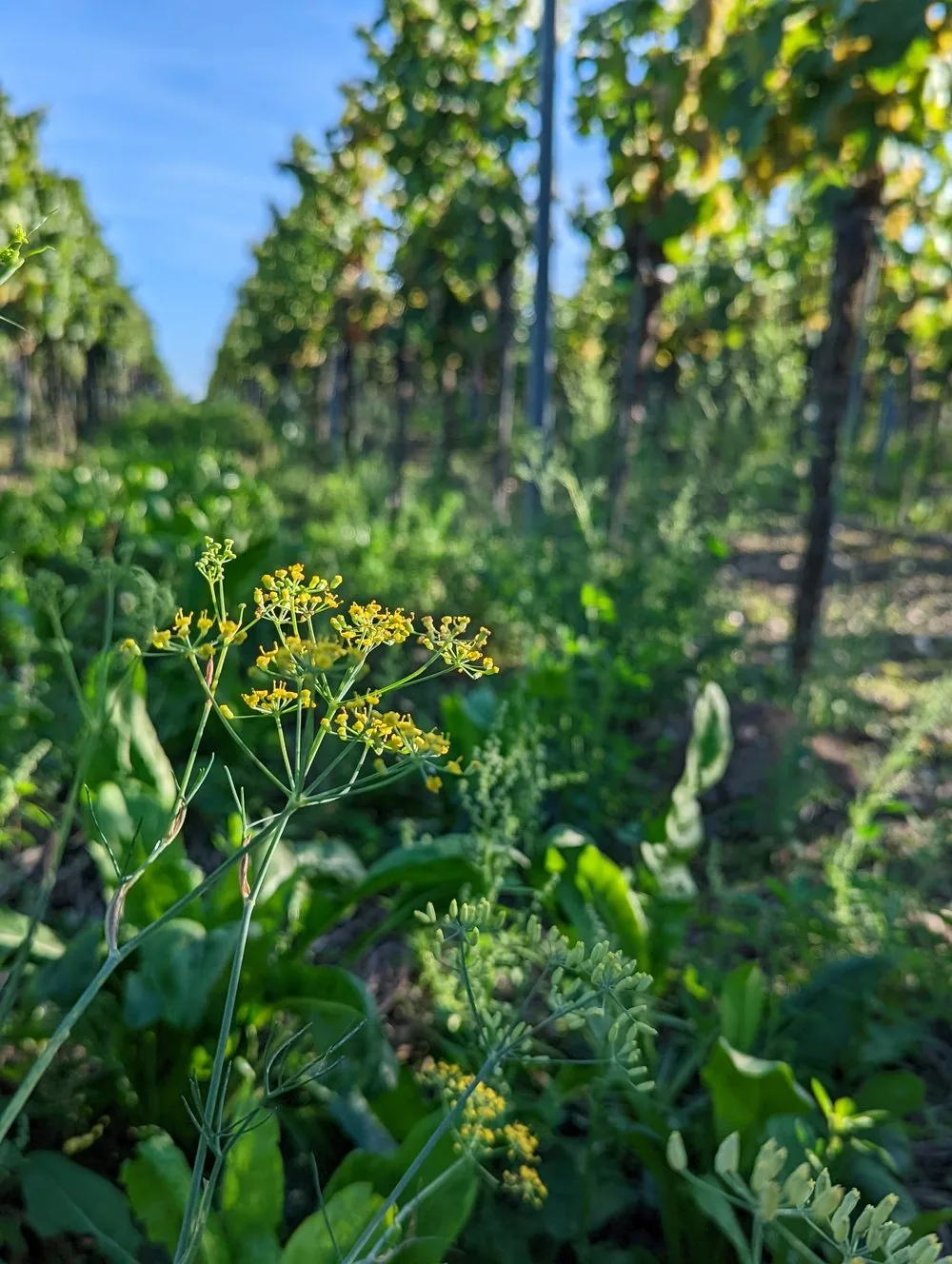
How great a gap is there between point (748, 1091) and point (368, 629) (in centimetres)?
116

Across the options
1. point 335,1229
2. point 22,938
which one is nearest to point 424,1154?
point 335,1229

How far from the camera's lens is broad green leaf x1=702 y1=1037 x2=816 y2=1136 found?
156cm

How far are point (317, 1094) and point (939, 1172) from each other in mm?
1239

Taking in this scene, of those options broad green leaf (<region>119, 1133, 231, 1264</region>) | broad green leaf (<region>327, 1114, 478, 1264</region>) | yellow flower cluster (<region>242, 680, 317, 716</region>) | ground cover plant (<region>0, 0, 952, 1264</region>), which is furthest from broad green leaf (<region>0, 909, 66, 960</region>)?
yellow flower cluster (<region>242, 680, 317, 716</region>)

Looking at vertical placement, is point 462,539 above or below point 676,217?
below

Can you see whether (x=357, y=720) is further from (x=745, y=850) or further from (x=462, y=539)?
(x=462, y=539)

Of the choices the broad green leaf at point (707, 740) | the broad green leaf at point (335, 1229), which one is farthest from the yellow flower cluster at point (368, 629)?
the broad green leaf at point (707, 740)

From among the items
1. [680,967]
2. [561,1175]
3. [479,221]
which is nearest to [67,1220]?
[561,1175]

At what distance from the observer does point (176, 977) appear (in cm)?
169

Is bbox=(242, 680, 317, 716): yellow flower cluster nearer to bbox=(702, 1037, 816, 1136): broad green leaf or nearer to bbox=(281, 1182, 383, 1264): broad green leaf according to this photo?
bbox=(281, 1182, 383, 1264): broad green leaf

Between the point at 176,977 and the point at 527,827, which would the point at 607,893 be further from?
the point at 176,977

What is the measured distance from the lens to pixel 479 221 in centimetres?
962

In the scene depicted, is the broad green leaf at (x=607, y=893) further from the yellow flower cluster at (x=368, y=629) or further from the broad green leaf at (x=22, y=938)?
the yellow flower cluster at (x=368, y=629)

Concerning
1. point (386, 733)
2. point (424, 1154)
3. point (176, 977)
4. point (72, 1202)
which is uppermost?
point (386, 733)
